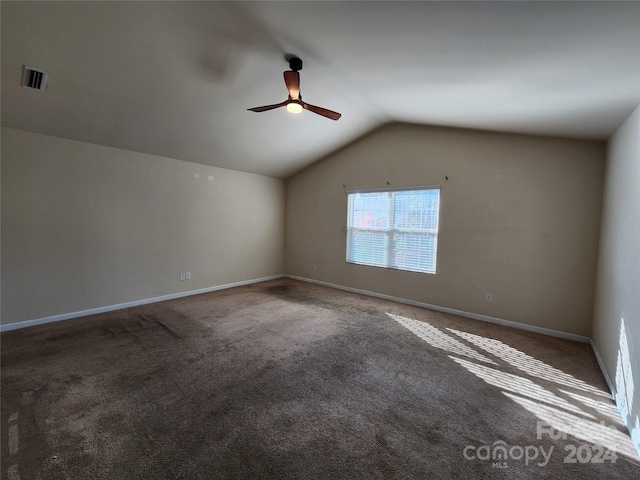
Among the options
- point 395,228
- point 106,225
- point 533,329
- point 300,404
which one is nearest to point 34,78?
point 106,225

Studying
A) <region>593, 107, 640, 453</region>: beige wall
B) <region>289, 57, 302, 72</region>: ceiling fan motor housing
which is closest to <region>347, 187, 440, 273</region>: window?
<region>593, 107, 640, 453</region>: beige wall

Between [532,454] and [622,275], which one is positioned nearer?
[532,454]

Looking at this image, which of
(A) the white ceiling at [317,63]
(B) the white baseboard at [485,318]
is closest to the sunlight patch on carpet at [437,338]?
(B) the white baseboard at [485,318]

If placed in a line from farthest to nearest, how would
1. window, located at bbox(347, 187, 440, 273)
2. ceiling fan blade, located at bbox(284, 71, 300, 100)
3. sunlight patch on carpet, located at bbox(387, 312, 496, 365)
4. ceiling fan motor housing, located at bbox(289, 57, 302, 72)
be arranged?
1. window, located at bbox(347, 187, 440, 273)
2. sunlight patch on carpet, located at bbox(387, 312, 496, 365)
3. ceiling fan motor housing, located at bbox(289, 57, 302, 72)
4. ceiling fan blade, located at bbox(284, 71, 300, 100)

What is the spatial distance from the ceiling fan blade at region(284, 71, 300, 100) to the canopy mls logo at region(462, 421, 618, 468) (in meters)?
3.11

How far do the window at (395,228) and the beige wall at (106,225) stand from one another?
7.60ft

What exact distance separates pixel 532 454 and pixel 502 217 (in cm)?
A: 291

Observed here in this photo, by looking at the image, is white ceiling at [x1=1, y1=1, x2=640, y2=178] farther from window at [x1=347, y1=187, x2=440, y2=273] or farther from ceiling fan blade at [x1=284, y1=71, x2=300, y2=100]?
window at [x1=347, y1=187, x2=440, y2=273]

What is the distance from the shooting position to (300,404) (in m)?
2.05

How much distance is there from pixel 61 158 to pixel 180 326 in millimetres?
2637

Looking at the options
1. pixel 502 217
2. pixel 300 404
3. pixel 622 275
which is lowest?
pixel 300 404

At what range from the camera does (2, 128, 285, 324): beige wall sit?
324 centimetres

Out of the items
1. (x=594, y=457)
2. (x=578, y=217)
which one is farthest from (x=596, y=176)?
(x=594, y=457)

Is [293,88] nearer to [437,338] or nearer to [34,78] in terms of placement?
[34,78]
